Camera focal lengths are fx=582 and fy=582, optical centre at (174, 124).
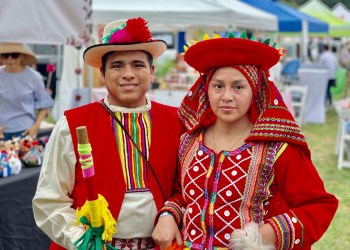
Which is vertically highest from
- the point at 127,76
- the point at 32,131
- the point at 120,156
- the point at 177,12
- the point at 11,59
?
the point at 177,12

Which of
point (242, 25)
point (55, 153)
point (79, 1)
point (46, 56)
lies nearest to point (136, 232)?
point (55, 153)

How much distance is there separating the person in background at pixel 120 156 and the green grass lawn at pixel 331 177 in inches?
120

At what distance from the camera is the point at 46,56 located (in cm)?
1336

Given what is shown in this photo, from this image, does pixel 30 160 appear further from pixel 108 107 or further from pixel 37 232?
pixel 108 107

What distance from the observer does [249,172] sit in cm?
196

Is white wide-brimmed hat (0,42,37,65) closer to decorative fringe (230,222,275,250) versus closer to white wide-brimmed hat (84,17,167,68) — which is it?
white wide-brimmed hat (84,17,167,68)

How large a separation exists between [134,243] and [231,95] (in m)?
0.69

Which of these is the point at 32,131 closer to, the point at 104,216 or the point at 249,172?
the point at 104,216

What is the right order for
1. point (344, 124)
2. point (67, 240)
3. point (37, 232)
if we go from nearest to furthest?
1. point (67, 240)
2. point (37, 232)
3. point (344, 124)

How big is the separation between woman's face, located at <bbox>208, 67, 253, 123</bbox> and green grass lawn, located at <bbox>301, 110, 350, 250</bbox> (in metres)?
3.24

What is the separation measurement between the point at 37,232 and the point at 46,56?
397 inches

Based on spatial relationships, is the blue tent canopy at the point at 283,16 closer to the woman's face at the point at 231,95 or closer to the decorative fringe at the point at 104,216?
the woman's face at the point at 231,95

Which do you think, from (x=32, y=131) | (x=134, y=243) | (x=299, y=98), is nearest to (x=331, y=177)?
(x=32, y=131)

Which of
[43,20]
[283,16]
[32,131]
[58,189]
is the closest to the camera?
[58,189]
